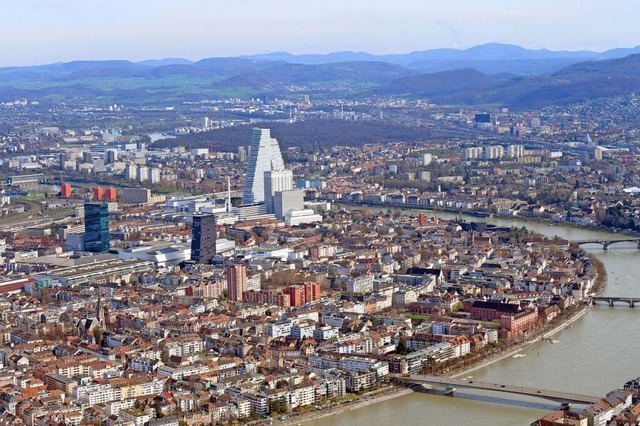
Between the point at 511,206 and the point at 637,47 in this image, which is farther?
the point at 637,47

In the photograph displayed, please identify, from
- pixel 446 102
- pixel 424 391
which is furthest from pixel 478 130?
pixel 424 391

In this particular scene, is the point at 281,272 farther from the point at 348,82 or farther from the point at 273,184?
the point at 348,82

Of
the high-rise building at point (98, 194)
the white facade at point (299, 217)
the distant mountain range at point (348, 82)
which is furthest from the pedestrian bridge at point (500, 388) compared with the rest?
the distant mountain range at point (348, 82)

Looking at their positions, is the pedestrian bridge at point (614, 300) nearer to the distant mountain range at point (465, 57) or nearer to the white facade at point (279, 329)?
the white facade at point (279, 329)

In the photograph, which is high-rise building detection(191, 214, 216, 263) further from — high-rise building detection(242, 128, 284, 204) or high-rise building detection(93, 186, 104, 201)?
high-rise building detection(93, 186, 104, 201)

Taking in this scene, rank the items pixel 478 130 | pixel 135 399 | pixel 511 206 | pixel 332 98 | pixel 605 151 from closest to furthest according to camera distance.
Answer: pixel 135 399 → pixel 511 206 → pixel 605 151 → pixel 478 130 → pixel 332 98

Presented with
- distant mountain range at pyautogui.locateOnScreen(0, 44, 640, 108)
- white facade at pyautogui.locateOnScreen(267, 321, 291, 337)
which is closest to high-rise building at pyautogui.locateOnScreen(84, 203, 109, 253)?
white facade at pyautogui.locateOnScreen(267, 321, 291, 337)

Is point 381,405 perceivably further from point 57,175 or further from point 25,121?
point 25,121

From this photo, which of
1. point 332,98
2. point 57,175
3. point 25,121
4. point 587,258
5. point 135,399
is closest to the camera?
point 135,399
